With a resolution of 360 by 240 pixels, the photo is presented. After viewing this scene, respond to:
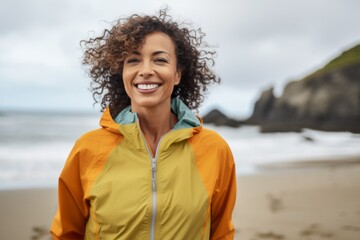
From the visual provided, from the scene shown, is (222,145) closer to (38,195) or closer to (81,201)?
(81,201)

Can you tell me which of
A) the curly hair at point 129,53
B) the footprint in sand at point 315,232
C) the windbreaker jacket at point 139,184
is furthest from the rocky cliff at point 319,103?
the windbreaker jacket at point 139,184

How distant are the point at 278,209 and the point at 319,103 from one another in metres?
32.6

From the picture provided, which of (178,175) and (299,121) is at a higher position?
(178,175)

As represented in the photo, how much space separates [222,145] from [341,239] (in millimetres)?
3813

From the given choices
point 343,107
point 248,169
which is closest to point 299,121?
point 343,107

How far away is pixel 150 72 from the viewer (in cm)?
193

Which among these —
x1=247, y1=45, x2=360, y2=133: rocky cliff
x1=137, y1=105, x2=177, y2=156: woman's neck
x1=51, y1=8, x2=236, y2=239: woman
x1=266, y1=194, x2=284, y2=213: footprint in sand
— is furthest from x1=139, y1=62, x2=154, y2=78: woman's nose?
x1=247, y1=45, x2=360, y2=133: rocky cliff

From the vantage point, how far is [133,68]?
2006 mm

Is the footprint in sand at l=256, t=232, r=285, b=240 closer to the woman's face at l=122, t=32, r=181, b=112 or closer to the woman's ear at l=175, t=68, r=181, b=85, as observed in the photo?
the woman's ear at l=175, t=68, r=181, b=85

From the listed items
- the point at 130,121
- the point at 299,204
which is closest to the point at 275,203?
the point at 299,204

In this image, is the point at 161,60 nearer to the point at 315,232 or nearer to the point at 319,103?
the point at 315,232

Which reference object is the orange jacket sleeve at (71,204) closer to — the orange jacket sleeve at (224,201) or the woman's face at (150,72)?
the woman's face at (150,72)

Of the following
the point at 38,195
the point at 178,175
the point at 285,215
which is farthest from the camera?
the point at 38,195

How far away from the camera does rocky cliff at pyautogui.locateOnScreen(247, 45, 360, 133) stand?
33.7 m
